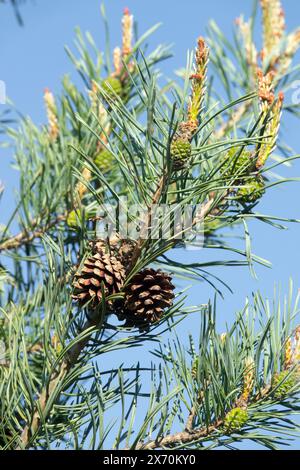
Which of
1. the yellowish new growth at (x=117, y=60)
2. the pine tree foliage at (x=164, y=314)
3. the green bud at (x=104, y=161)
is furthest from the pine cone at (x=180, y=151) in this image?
the yellowish new growth at (x=117, y=60)

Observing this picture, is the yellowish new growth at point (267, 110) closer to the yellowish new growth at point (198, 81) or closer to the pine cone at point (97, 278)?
the yellowish new growth at point (198, 81)

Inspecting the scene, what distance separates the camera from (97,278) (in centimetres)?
83

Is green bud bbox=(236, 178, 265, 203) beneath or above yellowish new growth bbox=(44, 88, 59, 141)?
beneath

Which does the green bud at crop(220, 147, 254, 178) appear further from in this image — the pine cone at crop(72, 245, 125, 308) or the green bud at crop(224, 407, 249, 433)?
the green bud at crop(224, 407, 249, 433)

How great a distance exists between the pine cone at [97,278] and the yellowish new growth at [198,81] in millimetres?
168

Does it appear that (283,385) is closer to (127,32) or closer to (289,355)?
(289,355)

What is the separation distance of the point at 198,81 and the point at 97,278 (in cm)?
22

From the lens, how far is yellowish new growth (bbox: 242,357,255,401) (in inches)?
36.1

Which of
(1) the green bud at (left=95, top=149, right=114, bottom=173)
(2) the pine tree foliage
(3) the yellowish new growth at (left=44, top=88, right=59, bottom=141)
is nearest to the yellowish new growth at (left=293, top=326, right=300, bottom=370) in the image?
(2) the pine tree foliage

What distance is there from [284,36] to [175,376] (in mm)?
938

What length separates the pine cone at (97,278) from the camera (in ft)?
2.72

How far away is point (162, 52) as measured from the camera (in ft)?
5.00

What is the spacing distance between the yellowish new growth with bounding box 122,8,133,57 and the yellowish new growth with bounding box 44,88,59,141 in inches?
6.2

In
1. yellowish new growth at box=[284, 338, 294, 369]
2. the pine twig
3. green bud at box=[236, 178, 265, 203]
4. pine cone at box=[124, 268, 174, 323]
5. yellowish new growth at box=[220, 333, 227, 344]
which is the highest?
green bud at box=[236, 178, 265, 203]
